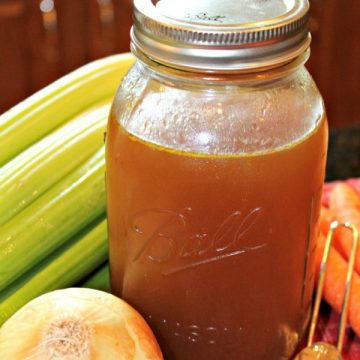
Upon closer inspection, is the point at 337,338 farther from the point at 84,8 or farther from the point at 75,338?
the point at 84,8

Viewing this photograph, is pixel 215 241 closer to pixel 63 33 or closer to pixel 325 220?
pixel 325 220

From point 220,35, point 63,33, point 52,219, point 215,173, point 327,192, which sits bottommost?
point 63,33

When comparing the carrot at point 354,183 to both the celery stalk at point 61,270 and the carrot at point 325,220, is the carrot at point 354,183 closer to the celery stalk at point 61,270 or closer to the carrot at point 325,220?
the carrot at point 325,220

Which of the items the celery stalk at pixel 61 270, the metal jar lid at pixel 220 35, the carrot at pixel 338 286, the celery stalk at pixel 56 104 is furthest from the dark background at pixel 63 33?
the metal jar lid at pixel 220 35

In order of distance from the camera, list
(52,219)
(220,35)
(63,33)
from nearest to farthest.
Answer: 1. (220,35)
2. (52,219)
3. (63,33)

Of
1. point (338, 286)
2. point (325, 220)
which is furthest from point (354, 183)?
point (338, 286)

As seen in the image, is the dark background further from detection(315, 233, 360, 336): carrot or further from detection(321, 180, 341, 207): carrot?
detection(315, 233, 360, 336): carrot

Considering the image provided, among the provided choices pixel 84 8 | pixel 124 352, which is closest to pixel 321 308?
pixel 124 352

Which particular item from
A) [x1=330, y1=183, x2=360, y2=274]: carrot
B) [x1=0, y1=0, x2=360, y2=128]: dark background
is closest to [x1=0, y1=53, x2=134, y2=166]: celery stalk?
[x1=330, y1=183, x2=360, y2=274]: carrot
